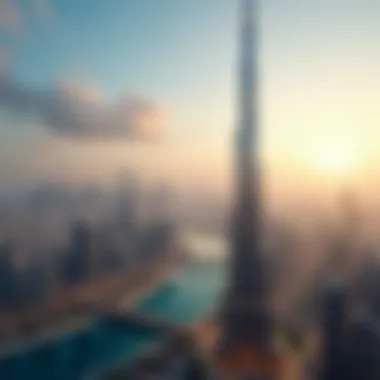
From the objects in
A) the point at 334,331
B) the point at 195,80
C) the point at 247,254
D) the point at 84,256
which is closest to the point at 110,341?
the point at 84,256

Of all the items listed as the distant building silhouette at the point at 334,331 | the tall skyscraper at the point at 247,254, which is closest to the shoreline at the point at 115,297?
the tall skyscraper at the point at 247,254

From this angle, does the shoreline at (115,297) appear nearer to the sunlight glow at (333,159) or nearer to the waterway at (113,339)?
the waterway at (113,339)

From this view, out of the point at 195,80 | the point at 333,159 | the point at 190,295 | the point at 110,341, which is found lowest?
the point at 110,341

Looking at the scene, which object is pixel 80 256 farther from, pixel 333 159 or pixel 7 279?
pixel 333 159

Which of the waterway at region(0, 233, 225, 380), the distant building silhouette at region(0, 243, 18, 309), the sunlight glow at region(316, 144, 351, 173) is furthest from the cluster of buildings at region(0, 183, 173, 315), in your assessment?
the sunlight glow at region(316, 144, 351, 173)

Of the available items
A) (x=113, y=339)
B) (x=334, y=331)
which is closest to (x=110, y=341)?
(x=113, y=339)

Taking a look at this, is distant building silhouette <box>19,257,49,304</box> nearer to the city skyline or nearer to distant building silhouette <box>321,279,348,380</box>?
the city skyline

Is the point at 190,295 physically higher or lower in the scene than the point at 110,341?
higher

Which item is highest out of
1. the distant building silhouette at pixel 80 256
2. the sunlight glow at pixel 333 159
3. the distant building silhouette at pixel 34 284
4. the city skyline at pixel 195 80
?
the city skyline at pixel 195 80

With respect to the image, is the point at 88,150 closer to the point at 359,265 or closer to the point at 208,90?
the point at 208,90
